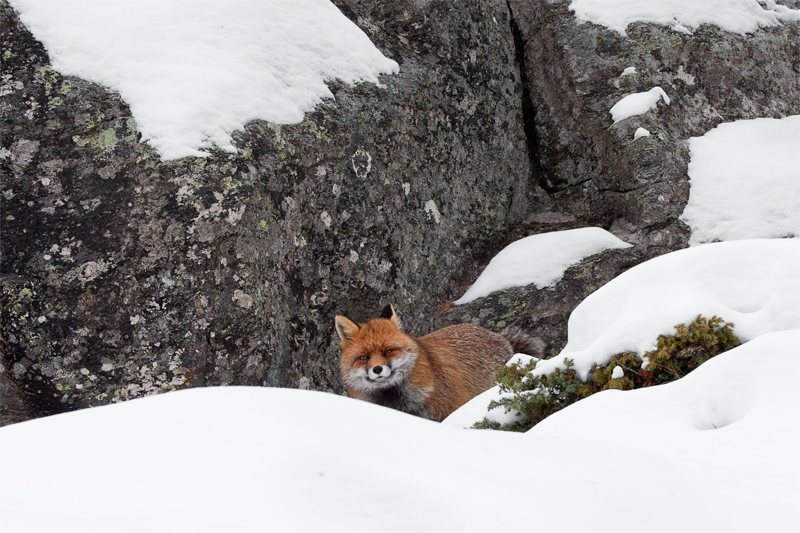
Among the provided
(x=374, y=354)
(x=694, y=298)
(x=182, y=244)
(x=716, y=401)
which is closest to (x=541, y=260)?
(x=374, y=354)

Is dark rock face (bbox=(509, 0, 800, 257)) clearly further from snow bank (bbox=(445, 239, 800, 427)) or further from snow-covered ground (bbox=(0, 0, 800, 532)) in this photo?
snow-covered ground (bbox=(0, 0, 800, 532))

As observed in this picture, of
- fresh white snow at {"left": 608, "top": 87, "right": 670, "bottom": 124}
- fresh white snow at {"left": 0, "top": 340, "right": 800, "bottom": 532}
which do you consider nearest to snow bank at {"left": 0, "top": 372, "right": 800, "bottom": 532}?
fresh white snow at {"left": 0, "top": 340, "right": 800, "bottom": 532}

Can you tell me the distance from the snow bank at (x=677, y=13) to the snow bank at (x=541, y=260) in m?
3.50

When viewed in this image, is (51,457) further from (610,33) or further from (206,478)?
(610,33)

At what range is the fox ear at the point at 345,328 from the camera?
20.0ft

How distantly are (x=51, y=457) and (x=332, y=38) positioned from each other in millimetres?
6699

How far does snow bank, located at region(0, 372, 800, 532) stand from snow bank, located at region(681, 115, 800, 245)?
239 inches

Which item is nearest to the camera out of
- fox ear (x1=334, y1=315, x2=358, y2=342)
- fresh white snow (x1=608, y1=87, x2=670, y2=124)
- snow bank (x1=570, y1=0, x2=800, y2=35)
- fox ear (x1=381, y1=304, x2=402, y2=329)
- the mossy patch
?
the mossy patch

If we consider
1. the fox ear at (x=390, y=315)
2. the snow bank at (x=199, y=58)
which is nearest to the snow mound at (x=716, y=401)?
the fox ear at (x=390, y=315)

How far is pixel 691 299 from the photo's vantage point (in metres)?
3.97

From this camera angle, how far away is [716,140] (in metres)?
8.95

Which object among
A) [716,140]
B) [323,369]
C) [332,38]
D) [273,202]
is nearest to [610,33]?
[716,140]

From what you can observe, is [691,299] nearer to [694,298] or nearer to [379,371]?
[694,298]

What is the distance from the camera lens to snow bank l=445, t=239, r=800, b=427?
380 centimetres
